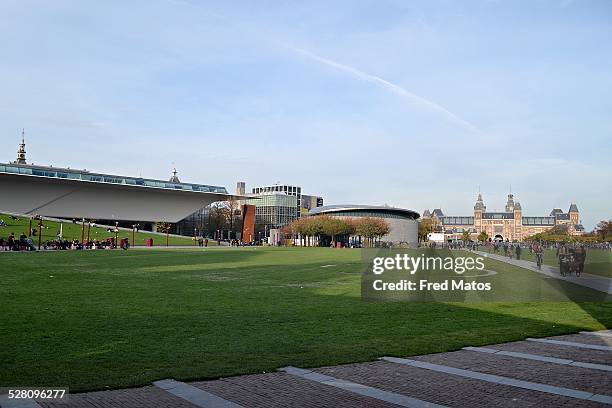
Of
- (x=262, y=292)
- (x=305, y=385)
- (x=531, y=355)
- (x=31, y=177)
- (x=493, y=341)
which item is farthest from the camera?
(x=31, y=177)

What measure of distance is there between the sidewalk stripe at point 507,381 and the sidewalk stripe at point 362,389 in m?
1.61

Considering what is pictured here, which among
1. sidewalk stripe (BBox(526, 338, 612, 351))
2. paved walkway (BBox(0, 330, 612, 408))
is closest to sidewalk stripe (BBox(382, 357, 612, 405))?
paved walkway (BBox(0, 330, 612, 408))

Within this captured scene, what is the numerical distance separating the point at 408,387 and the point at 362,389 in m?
0.66

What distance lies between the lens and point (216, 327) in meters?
11.8

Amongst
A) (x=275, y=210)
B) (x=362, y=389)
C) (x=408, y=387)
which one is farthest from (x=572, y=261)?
(x=275, y=210)

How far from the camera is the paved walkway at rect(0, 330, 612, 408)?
6387mm

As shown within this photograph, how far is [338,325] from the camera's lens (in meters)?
12.4

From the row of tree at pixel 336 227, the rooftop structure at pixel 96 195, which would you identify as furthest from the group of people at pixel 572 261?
the rooftop structure at pixel 96 195

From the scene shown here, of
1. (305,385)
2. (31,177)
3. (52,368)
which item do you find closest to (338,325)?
(305,385)

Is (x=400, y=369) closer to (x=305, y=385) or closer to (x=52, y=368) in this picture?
(x=305, y=385)

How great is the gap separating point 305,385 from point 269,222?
15886cm

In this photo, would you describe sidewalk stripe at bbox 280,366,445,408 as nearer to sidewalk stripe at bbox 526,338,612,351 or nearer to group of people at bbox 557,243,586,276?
sidewalk stripe at bbox 526,338,612,351

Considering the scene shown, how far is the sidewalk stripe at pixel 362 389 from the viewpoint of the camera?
6.43 meters

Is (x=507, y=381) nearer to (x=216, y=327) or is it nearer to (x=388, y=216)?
(x=216, y=327)
